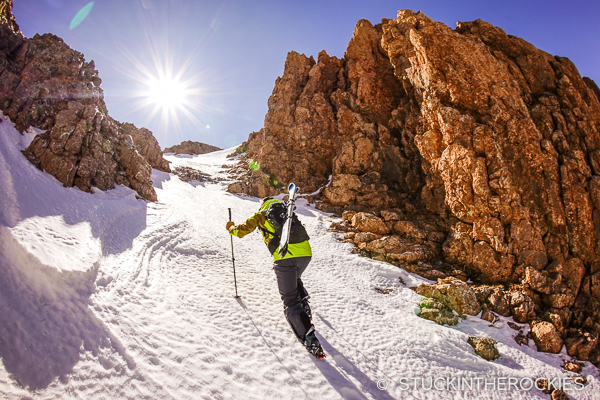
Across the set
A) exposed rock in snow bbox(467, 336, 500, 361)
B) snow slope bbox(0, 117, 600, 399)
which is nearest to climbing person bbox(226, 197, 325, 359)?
snow slope bbox(0, 117, 600, 399)

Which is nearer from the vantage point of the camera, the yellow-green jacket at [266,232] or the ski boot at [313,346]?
the ski boot at [313,346]

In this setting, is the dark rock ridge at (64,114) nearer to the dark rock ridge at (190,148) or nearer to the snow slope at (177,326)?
the snow slope at (177,326)

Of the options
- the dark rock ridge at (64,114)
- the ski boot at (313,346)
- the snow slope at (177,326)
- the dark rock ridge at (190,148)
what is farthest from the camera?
the dark rock ridge at (190,148)

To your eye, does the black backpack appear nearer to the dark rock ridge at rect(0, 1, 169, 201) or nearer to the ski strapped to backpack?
the ski strapped to backpack

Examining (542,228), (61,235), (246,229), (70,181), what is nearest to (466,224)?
(542,228)

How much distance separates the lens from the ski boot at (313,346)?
548 cm

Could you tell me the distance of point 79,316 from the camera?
15.8 feet

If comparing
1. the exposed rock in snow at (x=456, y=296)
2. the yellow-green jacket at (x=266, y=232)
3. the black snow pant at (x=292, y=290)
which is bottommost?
the exposed rock in snow at (x=456, y=296)

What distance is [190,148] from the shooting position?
8338 centimetres

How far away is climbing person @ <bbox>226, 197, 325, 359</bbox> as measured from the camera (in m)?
5.64

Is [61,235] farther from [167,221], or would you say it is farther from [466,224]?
[466,224]

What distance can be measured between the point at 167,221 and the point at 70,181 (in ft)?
17.5

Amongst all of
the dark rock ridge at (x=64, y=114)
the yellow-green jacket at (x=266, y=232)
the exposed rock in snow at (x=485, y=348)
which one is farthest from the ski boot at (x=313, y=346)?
the dark rock ridge at (x=64, y=114)

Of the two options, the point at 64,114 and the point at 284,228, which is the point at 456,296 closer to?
the point at 284,228
